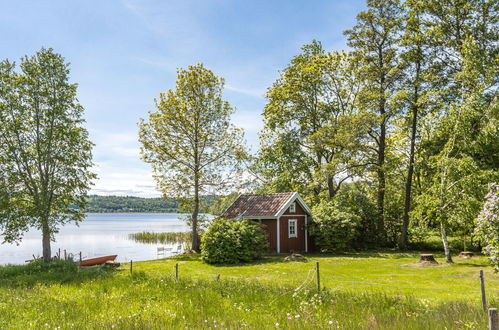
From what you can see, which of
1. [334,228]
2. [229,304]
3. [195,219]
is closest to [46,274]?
[229,304]

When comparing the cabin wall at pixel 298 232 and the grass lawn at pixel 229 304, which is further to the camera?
the cabin wall at pixel 298 232

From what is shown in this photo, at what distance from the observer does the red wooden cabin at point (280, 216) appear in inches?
1050

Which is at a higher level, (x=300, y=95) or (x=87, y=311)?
(x=300, y=95)

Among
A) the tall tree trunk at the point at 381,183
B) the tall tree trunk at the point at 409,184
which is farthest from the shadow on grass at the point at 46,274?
the tall tree trunk at the point at 409,184

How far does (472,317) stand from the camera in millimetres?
6715

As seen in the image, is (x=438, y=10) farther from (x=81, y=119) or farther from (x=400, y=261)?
(x=81, y=119)

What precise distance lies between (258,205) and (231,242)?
19.5 ft

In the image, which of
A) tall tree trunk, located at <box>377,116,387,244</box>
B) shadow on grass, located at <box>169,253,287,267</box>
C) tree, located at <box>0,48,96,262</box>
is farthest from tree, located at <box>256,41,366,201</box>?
tree, located at <box>0,48,96,262</box>

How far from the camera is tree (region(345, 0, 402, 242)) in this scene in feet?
93.9

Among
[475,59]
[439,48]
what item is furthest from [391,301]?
[439,48]

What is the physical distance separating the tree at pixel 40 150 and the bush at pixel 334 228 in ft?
51.7

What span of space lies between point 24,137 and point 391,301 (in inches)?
868

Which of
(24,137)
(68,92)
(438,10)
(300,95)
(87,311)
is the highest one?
(438,10)

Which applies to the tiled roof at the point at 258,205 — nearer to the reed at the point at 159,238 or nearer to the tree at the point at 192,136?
the tree at the point at 192,136
